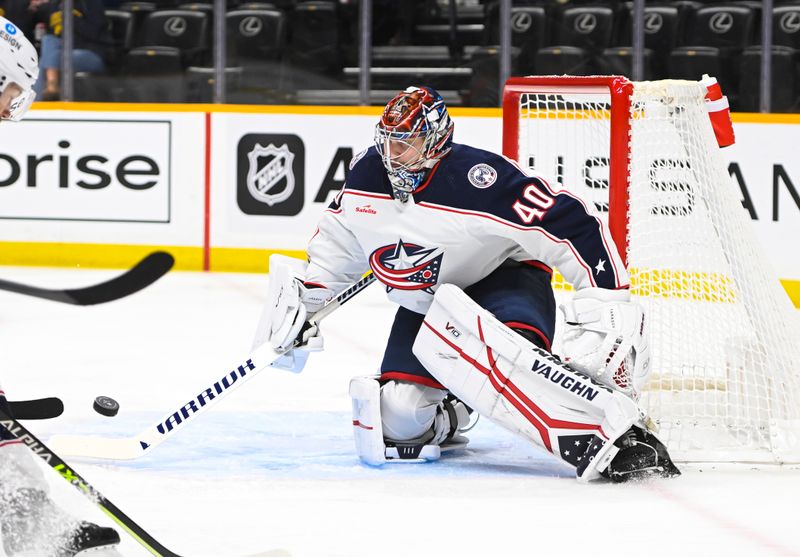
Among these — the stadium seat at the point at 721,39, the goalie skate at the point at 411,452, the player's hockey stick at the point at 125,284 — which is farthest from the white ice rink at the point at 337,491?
the stadium seat at the point at 721,39

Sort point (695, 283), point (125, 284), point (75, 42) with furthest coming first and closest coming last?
1. point (75, 42)
2. point (695, 283)
3. point (125, 284)

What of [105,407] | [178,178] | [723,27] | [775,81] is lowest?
[178,178]

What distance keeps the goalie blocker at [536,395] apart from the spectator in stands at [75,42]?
4662 millimetres

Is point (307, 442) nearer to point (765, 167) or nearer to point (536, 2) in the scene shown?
point (765, 167)

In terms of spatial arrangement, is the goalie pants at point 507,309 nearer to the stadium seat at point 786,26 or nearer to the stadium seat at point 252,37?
the stadium seat at point 786,26

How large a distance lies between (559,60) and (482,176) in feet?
12.4

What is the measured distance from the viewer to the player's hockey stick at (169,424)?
9.43ft

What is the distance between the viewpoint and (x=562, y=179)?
382 centimetres

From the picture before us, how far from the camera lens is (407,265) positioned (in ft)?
9.48

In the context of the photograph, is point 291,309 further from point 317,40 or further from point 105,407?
point 317,40

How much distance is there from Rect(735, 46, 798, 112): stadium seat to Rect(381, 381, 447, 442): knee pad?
3650mm

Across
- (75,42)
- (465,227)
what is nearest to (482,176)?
(465,227)

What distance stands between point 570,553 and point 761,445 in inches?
36.5

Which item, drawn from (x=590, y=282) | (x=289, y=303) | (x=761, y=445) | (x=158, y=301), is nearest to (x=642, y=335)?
(x=590, y=282)
